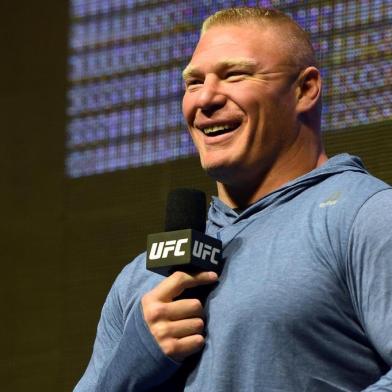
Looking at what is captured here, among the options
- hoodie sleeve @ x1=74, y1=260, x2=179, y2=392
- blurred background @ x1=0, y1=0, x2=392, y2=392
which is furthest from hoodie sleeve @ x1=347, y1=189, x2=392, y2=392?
blurred background @ x1=0, y1=0, x2=392, y2=392

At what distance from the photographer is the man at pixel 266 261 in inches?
65.7

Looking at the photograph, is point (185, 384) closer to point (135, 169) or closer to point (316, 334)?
point (316, 334)

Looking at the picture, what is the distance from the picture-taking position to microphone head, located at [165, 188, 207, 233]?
72.4 inches

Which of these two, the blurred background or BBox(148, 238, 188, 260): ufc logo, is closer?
BBox(148, 238, 188, 260): ufc logo

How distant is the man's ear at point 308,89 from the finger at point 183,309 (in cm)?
43

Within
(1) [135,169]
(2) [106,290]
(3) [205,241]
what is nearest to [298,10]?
(1) [135,169]

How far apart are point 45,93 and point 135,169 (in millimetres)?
487

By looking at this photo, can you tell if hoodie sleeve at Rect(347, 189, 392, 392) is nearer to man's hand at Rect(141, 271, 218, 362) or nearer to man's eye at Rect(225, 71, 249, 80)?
man's hand at Rect(141, 271, 218, 362)

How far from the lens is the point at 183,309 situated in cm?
174

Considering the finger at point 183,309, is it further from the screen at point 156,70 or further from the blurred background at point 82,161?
the blurred background at point 82,161

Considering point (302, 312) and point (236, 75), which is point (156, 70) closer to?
point (236, 75)

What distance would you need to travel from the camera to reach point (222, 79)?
6.40 ft

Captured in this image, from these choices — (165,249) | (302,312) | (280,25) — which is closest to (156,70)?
(280,25)

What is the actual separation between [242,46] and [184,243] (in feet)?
1.30
